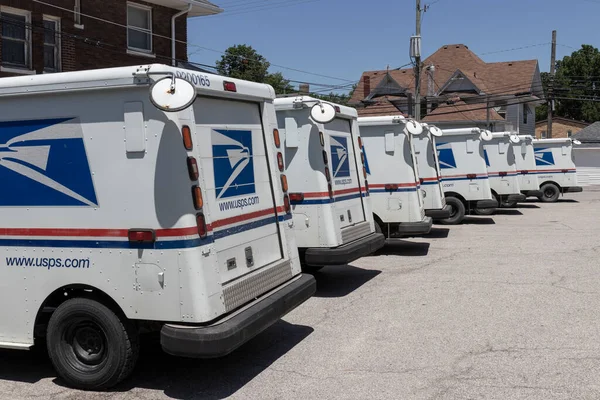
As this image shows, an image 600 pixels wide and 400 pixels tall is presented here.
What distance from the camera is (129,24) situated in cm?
Result: 2003

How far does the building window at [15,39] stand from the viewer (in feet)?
55.2

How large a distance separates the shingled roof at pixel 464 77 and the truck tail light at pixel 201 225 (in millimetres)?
39371

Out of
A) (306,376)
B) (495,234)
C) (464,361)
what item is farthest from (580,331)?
(495,234)

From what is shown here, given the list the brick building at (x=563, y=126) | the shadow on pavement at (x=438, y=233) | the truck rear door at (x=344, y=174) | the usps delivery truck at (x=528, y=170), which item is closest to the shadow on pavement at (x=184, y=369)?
the truck rear door at (x=344, y=174)

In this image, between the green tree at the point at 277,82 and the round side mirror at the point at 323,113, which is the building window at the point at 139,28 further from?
the green tree at the point at 277,82

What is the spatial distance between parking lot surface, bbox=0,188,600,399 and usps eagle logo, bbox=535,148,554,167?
15561mm

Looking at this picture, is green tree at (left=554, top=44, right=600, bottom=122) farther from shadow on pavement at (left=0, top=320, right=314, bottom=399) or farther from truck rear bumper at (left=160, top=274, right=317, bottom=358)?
truck rear bumper at (left=160, top=274, right=317, bottom=358)

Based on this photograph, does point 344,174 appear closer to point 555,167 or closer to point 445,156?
point 445,156

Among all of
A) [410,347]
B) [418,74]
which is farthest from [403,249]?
[418,74]

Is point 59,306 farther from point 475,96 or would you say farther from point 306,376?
point 475,96

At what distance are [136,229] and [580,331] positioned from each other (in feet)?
15.5

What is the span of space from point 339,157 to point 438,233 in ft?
23.7

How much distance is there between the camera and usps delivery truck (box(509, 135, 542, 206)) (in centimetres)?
2398

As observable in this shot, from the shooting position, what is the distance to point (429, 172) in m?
14.6
